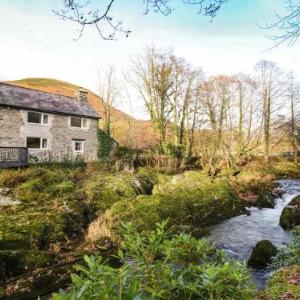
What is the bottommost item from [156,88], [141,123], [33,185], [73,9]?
[33,185]

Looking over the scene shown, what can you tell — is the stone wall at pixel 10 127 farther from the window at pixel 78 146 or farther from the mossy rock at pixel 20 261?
the mossy rock at pixel 20 261

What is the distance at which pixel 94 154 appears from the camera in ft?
114

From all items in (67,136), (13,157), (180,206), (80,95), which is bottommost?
(180,206)

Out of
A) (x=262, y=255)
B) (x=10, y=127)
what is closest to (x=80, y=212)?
(x=262, y=255)

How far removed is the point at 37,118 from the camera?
1144 inches

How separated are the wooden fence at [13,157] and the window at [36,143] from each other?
3.48m

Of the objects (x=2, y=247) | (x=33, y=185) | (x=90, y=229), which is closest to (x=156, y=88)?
(x=33, y=185)

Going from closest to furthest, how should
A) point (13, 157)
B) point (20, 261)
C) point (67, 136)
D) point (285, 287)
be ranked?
point (285, 287) < point (20, 261) < point (13, 157) < point (67, 136)

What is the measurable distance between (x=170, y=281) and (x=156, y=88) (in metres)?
33.3

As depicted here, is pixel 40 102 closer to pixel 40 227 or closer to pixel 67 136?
pixel 67 136

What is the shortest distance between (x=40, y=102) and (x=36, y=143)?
4304 millimetres

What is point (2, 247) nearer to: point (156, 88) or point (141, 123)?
point (156, 88)

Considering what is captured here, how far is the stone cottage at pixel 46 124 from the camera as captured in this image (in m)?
26.8

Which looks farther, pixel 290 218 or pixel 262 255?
pixel 290 218
